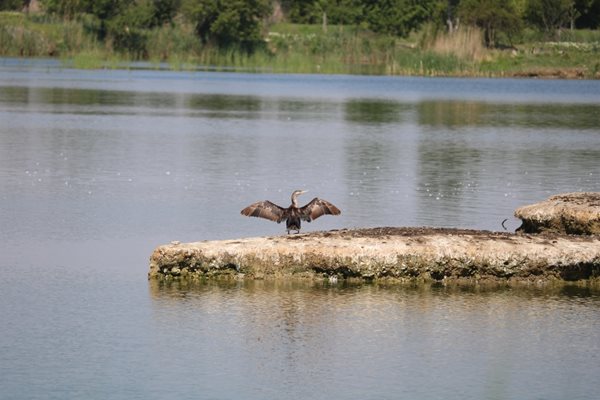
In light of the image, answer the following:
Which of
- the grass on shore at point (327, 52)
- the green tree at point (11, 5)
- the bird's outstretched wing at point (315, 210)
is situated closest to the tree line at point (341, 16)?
the grass on shore at point (327, 52)

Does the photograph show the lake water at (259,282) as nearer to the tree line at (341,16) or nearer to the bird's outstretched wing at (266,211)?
the bird's outstretched wing at (266,211)

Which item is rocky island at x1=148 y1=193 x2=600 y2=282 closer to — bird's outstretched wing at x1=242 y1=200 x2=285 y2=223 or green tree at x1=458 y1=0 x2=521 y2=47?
bird's outstretched wing at x1=242 y1=200 x2=285 y2=223

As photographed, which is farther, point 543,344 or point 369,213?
point 369,213

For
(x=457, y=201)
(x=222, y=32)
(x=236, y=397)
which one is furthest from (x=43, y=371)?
(x=222, y=32)

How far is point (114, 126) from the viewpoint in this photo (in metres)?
34.7

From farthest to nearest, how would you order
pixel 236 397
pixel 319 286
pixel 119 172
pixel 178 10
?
pixel 178 10 → pixel 119 172 → pixel 319 286 → pixel 236 397

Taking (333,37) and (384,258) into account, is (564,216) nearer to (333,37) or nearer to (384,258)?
(384,258)

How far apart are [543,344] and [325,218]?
6.69 m

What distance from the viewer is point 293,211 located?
15.0 meters

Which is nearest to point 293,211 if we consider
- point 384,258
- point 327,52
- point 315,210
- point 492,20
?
point 315,210

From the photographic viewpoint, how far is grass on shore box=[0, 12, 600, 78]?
71.9m

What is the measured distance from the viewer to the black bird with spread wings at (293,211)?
1496cm

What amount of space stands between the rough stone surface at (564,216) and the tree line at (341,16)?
6455 cm

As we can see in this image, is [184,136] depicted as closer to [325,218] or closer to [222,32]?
[325,218]
